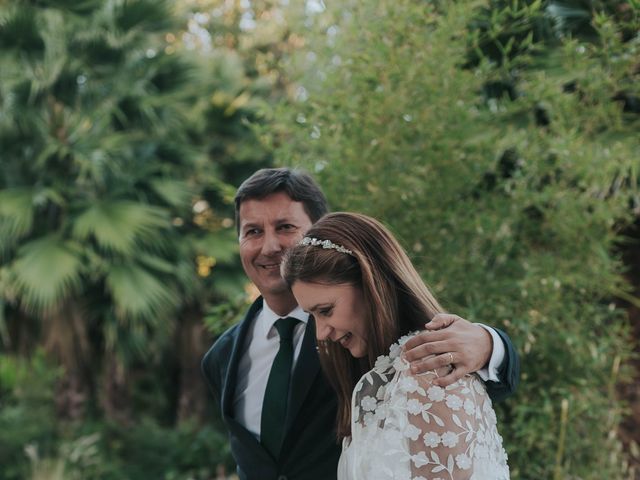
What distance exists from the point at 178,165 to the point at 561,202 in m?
5.23

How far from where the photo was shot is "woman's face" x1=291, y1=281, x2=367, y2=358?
6.10 feet

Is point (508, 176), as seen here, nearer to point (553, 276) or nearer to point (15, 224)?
point (553, 276)

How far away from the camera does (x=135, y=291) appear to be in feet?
23.9

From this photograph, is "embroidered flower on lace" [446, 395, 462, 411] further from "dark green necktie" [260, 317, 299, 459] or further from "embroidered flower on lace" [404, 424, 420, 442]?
"dark green necktie" [260, 317, 299, 459]

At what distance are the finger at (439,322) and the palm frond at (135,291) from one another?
567 cm

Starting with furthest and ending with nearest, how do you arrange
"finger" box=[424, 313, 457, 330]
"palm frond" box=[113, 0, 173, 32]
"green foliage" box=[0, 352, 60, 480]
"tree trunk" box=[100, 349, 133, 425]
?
"tree trunk" box=[100, 349, 133, 425], "green foliage" box=[0, 352, 60, 480], "palm frond" box=[113, 0, 173, 32], "finger" box=[424, 313, 457, 330]

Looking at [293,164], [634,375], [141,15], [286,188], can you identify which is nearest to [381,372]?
[286,188]

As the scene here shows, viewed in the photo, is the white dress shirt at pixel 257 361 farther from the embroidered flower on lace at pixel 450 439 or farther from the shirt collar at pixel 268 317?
the embroidered flower on lace at pixel 450 439

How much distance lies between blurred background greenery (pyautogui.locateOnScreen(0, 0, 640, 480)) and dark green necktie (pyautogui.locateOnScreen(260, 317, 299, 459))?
146 cm

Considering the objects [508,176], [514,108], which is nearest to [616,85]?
[514,108]

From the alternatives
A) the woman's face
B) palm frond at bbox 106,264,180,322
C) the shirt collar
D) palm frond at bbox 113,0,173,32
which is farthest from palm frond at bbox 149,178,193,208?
the woman's face

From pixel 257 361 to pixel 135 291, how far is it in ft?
16.3

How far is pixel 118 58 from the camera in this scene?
7.73 meters

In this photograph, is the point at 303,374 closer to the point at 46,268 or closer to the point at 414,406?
the point at 414,406
